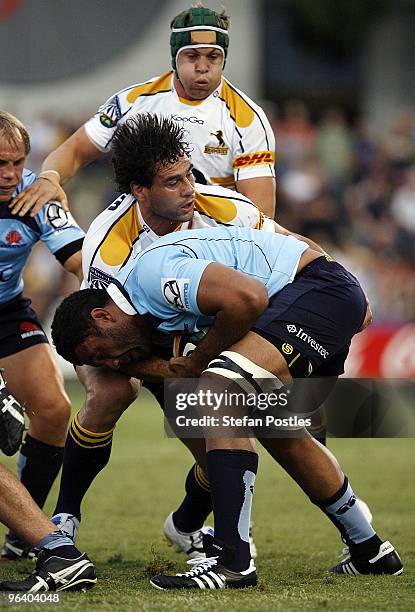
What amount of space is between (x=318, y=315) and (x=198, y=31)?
213 centimetres

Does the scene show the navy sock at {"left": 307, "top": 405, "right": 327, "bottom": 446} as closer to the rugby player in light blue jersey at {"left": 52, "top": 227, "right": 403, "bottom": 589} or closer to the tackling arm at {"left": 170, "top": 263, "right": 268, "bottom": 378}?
the rugby player in light blue jersey at {"left": 52, "top": 227, "right": 403, "bottom": 589}

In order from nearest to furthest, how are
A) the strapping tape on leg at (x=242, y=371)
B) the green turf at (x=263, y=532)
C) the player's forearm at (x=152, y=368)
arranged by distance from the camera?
the green turf at (x=263, y=532) < the strapping tape on leg at (x=242, y=371) < the player's forearm at (x=152, y=368)

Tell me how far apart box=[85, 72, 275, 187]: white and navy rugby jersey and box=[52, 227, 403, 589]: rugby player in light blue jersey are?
1.22 meters

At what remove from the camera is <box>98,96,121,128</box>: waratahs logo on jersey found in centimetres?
674

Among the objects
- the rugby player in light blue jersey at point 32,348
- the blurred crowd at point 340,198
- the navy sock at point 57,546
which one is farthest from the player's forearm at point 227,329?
the blurred crowd at point 340,198

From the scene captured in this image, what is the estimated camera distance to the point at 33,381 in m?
6.31

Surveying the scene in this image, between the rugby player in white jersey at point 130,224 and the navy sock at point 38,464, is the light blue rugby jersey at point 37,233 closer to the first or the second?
the rugby player in white jersey at point 130,224

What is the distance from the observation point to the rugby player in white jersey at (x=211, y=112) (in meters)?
6.57

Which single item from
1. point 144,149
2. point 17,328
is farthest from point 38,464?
point 144,149

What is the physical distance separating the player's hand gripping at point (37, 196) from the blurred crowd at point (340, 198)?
9.16 metres

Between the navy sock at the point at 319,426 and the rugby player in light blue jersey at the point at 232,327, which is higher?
the rugby player in light blue jersey at the point at 232,327

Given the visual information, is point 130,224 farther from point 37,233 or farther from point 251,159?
point 251,159

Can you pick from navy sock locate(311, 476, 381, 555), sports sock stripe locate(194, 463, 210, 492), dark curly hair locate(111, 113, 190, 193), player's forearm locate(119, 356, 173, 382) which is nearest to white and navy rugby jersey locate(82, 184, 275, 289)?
dark curly hair locate(111, 113, 190, 193)

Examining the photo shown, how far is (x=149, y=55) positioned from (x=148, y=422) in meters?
10.2
